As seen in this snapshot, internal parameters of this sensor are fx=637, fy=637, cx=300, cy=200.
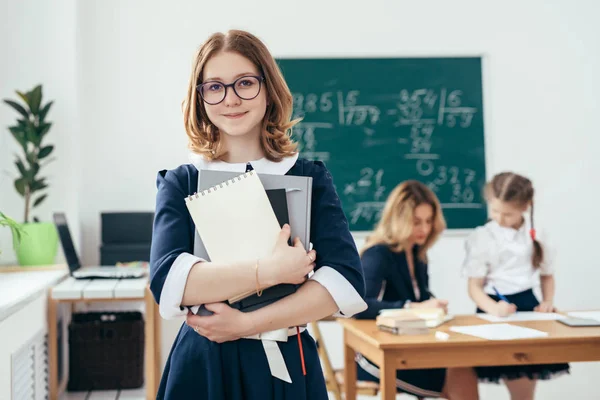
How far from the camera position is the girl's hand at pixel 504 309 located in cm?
268

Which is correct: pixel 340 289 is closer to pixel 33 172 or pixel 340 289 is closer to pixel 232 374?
pixel 232 374

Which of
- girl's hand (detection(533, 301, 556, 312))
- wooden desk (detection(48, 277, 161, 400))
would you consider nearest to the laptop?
wooden desk (detection(48, 277, 161, 400))

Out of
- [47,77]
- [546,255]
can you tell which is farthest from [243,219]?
[47,77]

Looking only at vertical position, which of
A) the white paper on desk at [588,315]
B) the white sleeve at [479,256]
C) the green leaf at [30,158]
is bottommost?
the white paper on desk at [588,315]

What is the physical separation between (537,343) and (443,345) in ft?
1.18

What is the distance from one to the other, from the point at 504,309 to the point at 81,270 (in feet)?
6.71

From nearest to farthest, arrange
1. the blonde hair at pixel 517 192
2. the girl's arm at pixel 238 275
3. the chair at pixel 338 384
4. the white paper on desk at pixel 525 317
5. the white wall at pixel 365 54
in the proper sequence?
the girl's arm at pixel 238 275
the white paper on desk at pixel 525 317
the chair at pixel 338 384
the blonde hair at pixel 517 192
the white wall at pixel 365 54

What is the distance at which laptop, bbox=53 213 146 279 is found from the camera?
314 centimetres

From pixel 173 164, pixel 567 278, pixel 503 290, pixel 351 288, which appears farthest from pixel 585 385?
pixel 351 288

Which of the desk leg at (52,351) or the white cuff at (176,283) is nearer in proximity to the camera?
the white cuff at (176,283)

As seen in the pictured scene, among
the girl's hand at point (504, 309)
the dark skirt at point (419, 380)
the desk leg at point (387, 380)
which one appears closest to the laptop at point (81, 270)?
the dark skirt at point (419, 380)

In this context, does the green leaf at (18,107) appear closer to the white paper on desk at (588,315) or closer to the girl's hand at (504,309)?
the girl's hand at (504,309)

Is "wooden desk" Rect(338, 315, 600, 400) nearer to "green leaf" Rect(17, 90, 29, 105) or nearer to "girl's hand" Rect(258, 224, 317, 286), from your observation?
"girl's hand" Rect(258, 224, 317, 286)

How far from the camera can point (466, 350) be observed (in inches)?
88.8
